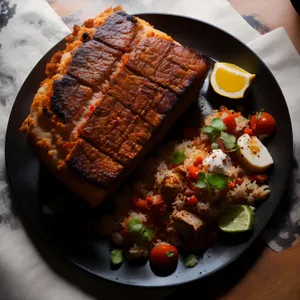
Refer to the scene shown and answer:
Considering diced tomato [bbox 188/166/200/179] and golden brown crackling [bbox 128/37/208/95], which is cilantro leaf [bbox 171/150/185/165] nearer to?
diced tomato [bbox 188/166/200/179]

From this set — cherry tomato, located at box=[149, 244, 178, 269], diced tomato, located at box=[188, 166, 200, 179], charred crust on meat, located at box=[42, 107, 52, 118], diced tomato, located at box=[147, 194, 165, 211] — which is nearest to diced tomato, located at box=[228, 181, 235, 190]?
diced tomato, located at box=[188, 166, 200, 179]

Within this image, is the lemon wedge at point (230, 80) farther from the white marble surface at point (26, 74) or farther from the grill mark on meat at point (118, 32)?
the grill mark on meat at point (118, 32)

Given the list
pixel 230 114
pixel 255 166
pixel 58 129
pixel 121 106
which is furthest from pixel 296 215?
pixel 58 129

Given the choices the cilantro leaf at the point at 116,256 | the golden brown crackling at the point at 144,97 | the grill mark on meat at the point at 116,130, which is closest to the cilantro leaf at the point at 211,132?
the golden brown crackling at the point at 144,97

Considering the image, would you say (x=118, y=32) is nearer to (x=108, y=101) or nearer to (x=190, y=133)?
(x=108, y=101)

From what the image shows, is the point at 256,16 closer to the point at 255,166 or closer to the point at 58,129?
the point at 255,166
